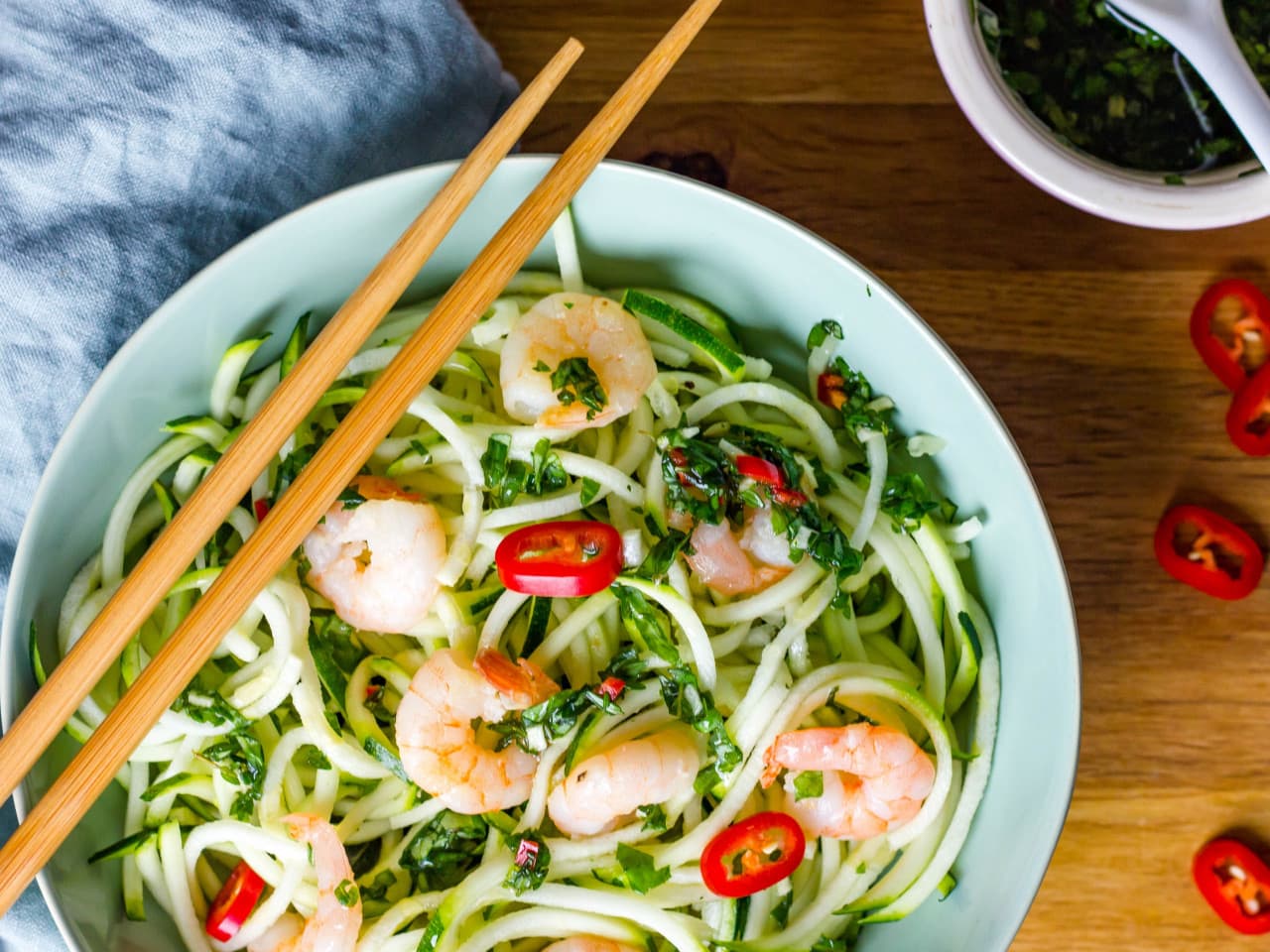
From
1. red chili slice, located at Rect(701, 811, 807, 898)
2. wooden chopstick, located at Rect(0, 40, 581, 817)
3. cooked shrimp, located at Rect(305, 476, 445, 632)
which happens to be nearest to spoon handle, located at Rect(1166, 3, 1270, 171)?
wooden chopstick, located at Rect(0, 40, 581, 817)

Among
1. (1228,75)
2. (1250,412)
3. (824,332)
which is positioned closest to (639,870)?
(824,332)

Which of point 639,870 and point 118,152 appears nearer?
point 639,870

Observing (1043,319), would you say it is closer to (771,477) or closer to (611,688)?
(771,477)

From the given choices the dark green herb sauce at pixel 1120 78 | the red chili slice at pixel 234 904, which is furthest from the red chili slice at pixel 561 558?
the dark green herb sauce at pixel 1120 78

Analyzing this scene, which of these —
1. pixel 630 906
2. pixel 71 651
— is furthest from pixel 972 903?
pixel 71 651

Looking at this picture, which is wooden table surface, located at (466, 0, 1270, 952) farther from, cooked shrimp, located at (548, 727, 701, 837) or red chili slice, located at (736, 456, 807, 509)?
cooked shrimp, located at (548, 727, 701, 837)

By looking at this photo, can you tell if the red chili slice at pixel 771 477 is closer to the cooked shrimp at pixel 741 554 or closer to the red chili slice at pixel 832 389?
the cooked shrimp at pixel 741 554
